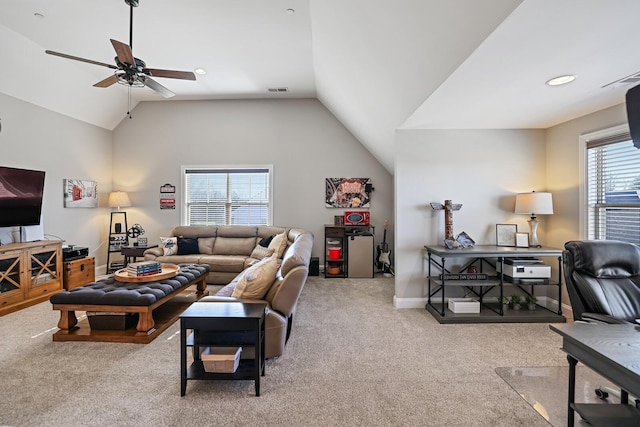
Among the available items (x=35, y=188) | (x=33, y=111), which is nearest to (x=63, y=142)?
(x=33, y=111)

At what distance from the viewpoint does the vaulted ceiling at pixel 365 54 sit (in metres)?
1.66

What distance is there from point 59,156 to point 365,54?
5.23 m

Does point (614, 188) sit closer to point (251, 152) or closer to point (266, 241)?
point (266, 241)

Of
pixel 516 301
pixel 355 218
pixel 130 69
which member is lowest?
pixel 516 301

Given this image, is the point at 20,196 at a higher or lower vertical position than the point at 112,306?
higher

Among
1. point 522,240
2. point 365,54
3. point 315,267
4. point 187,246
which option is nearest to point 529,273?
point 522,240

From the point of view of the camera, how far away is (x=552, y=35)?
1633mm

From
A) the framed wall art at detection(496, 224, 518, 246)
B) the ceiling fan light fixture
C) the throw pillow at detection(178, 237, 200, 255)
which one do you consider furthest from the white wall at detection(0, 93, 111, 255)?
the framed wall art at detection(496, 224, 518, 246)

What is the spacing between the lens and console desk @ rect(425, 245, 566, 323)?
3201 millimetres

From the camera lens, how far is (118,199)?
214 inches

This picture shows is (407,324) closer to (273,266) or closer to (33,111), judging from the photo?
(273,266)

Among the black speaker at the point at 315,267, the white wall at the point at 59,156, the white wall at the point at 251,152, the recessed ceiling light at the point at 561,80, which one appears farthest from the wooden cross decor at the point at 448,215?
the white wall at the point at 59,156

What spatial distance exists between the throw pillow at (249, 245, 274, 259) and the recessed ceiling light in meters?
3.93

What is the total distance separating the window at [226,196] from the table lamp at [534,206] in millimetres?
4170
